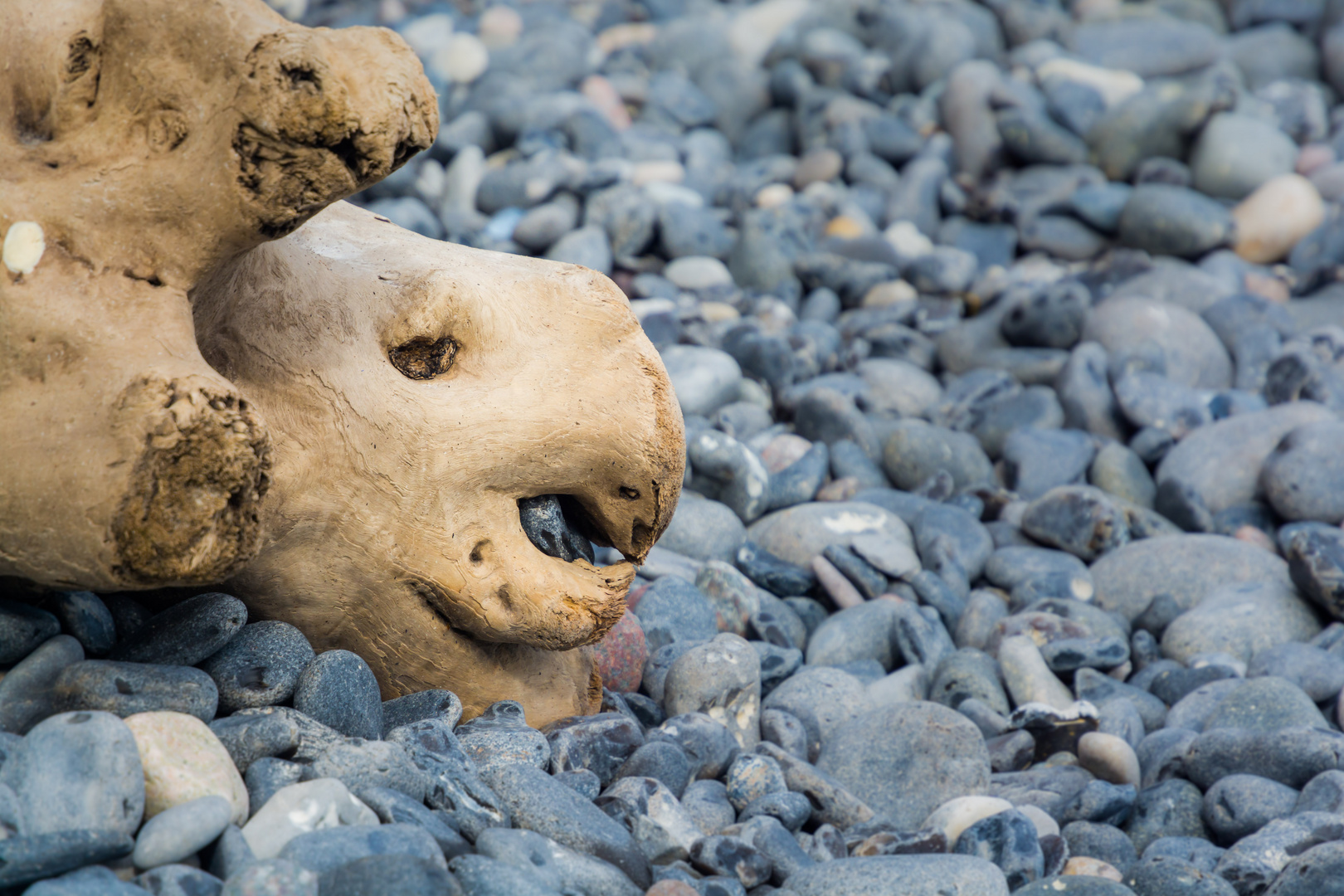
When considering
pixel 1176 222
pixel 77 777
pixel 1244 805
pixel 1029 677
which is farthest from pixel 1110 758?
pixel 1176 222

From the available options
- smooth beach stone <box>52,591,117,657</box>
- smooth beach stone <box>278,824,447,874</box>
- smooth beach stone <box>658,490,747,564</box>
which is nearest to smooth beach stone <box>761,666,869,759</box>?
smooth beach stone <box>658,490,747,564</box>

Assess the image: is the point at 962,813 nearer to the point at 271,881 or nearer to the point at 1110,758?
the point at 1110,758

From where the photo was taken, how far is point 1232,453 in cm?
544

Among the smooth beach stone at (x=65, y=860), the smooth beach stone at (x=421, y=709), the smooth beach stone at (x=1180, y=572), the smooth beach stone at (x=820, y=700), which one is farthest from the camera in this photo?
the smooth beach stone at (x=1180, y=572)

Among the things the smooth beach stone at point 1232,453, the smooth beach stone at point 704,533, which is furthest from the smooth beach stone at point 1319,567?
the smooth beach stone at point 704,533

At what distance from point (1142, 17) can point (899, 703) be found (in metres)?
9.44

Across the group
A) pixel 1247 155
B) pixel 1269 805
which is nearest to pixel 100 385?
pixel 1269 805

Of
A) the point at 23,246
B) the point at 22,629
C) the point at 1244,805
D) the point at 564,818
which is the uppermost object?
the point at 23,246

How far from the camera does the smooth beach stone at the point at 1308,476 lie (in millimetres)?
4934

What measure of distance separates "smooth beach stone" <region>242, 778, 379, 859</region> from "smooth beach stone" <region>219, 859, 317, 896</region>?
151 mm

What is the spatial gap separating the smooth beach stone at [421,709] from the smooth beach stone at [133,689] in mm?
502

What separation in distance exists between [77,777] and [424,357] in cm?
126

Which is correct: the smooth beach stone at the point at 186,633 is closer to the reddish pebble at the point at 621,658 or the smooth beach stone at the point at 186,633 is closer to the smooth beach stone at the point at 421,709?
the smooth beach stone at the point at 421,709

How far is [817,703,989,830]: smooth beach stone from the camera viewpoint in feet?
10.8
